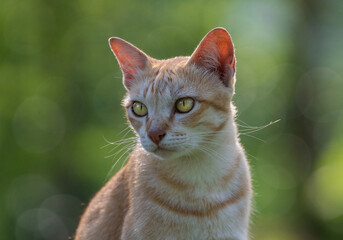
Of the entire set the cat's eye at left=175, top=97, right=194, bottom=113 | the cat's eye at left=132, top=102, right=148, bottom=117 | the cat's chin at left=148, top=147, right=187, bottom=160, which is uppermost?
the cat's eye at left=175, top=97, right=194, bottom=113

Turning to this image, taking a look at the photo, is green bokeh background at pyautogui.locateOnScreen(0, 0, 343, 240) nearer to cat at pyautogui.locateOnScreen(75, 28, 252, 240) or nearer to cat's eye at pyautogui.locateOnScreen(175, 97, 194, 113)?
cat at pyautogui.locateOnScreen(75, 28, 252, 240)

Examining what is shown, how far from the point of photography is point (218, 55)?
315 cm

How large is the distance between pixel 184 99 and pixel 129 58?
0.68 metres

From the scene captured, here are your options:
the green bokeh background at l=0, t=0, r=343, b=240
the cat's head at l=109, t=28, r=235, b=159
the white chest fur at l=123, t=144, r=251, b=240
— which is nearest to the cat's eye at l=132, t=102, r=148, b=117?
the cat's head at l=109, t=28, r=235, b=159

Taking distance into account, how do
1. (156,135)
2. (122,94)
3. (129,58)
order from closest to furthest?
(156,135) < (129,58) < (122,94)

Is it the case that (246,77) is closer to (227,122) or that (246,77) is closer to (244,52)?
(244,52)

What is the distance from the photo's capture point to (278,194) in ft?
35.0

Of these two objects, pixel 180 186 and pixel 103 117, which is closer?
pixel 180 186

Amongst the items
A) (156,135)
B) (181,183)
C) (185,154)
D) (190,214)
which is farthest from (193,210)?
(156,135)

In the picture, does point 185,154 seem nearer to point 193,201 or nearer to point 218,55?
point 193,201

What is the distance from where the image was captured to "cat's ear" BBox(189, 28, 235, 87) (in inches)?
119

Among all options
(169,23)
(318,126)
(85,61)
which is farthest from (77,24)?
(318,126)

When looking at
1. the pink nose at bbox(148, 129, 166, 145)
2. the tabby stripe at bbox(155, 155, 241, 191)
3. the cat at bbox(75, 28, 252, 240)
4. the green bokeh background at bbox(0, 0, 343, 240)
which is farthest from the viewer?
the green bokeh background at bbox(0, 0, 343, 240)

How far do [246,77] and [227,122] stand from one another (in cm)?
768
